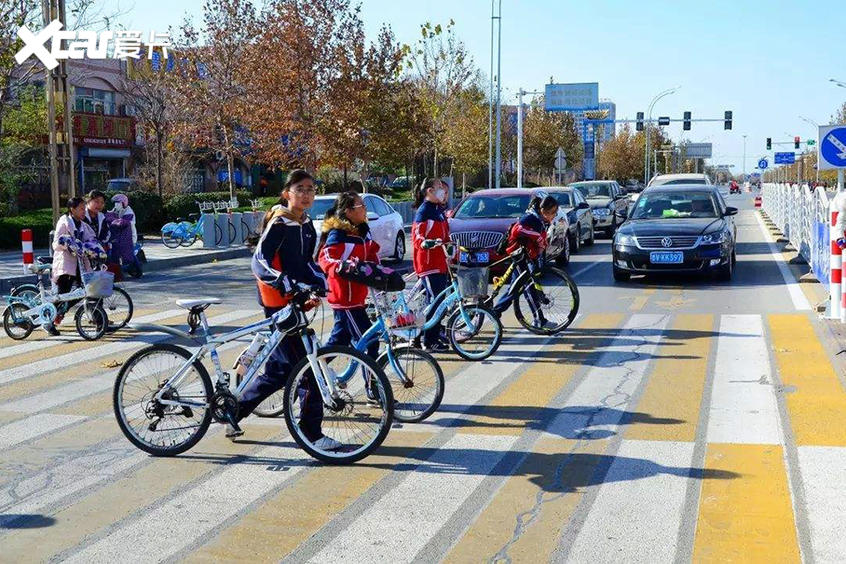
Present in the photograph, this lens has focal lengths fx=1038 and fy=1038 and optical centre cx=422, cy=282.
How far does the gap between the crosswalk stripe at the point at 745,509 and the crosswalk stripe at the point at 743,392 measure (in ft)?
1.04

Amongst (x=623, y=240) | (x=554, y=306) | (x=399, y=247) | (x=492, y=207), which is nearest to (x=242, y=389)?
(x=554, y=306)

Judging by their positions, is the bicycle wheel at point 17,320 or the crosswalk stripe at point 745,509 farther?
the bicycle wheel at point 17,320

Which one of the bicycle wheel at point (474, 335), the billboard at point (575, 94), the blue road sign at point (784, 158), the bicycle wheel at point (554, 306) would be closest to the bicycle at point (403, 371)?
the bicycle wheel at point (474, 335)

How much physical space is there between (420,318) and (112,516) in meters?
3.03

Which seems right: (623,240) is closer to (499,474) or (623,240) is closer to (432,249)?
(432,249)

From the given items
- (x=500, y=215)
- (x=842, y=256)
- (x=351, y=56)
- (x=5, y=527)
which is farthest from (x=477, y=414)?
(x=351, y=56)

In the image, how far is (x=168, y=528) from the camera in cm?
522

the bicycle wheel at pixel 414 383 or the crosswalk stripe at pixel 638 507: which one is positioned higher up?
the bicycle wheel at pixel 414 383

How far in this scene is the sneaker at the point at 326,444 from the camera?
641 centimetres

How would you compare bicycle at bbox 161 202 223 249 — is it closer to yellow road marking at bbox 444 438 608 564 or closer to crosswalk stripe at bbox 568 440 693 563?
yellow road marking at bbox 444 438 608 564

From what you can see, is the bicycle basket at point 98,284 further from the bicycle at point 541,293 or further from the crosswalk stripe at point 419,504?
the crosswalk stripe at point 419,504

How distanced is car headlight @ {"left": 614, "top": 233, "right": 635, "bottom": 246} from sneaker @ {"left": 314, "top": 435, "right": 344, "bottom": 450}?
429 inches

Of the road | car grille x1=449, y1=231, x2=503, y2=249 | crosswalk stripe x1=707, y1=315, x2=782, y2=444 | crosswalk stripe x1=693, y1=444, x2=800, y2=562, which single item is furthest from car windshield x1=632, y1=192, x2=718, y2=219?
crosswalk stripe x1=693, y1=444, x2=800, y2=562

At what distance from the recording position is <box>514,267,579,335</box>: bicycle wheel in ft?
37.1
